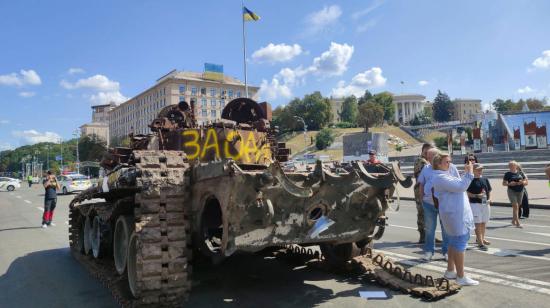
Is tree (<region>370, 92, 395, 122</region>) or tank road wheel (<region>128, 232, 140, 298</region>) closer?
tank road wheel (<region>128, 232, 140, 298</region>)

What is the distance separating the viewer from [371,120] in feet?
357

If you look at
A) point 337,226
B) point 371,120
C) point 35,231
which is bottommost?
point 35,231

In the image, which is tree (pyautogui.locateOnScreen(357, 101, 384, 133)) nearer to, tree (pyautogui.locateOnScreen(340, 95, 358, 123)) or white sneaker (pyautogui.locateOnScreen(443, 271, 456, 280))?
tree (pyautogui.locateOnScreen(340, 95, 358, 123))

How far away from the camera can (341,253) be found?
6.64 m

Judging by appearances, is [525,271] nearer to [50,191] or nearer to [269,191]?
[269,191]

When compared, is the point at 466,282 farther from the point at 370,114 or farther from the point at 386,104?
the point at 386,104

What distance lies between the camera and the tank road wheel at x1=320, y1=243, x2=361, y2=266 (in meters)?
6.53

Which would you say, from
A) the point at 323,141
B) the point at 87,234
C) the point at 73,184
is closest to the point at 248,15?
the point at 73,184

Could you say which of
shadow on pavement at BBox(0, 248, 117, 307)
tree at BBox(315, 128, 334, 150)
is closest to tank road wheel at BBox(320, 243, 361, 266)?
shadow on pavement at BBox(0, 248, 117, 307)

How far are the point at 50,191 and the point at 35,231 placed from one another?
1.25 meters

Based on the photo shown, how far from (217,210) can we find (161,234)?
1.10m

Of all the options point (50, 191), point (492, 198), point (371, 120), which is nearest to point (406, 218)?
point (492, 198)

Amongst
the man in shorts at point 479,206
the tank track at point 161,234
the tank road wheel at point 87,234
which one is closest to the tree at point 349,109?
the man in shorts at point 479,206

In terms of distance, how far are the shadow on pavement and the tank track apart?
2.48ft
